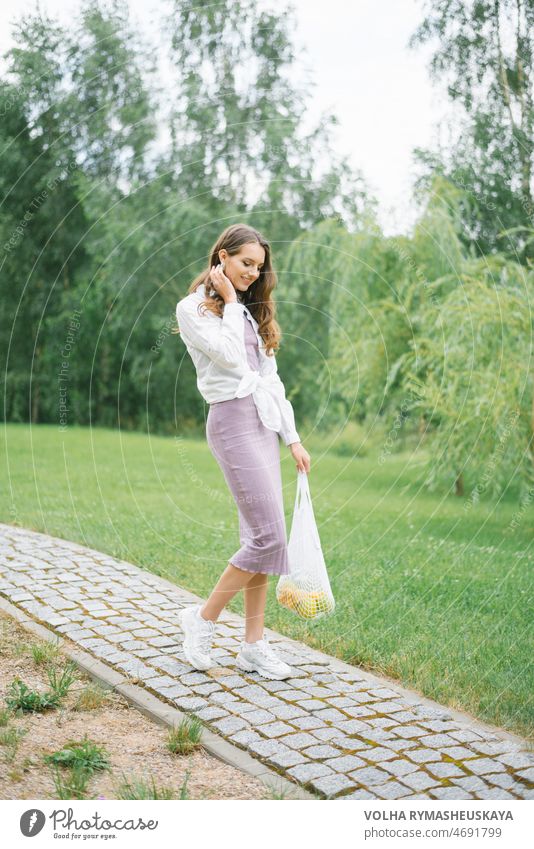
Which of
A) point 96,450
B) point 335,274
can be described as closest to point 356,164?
point 335,274

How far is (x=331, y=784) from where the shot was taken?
9.03 ft

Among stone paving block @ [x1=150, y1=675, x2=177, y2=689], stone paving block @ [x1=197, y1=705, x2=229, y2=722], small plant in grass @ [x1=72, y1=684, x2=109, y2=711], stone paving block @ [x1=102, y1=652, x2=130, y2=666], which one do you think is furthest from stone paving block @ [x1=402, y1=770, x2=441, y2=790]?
stone paving block @ [x1=102, y1=652, x2=130, y2=666]

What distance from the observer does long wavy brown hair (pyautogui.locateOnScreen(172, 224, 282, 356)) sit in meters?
3.61

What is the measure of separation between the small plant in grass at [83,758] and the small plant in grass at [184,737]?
246 mm

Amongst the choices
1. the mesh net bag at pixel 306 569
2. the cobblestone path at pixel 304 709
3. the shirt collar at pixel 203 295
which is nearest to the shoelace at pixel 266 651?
the cobblestone path at pixel 304 709

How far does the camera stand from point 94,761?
2.89 metres

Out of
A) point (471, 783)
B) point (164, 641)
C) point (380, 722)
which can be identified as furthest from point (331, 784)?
point (164, 641)

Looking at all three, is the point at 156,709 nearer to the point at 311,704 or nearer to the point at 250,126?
the point at 311,704

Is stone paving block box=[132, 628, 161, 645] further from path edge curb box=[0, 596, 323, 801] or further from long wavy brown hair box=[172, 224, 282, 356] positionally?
long wavy brown hair box=[172, 224, 282, 356]

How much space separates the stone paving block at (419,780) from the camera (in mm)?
2748

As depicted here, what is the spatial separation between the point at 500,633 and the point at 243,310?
222 centimetres

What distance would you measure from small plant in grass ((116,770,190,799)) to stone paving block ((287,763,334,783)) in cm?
37

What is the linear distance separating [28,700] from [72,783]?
0.75 metres
